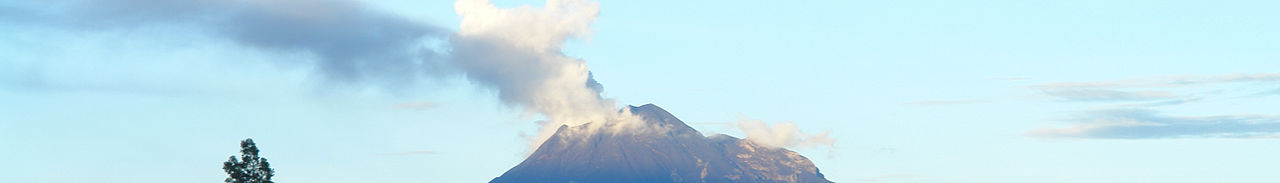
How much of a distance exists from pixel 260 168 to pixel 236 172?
259cm

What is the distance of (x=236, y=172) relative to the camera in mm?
181625

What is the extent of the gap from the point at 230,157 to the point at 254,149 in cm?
249

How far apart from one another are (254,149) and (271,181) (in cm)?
426

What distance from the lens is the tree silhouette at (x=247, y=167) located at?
7146 inches

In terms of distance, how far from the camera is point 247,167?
182m

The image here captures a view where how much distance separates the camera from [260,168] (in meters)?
183

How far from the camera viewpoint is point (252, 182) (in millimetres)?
182250

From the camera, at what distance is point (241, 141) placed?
181625 mm

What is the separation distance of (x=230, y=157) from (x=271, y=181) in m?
5.36

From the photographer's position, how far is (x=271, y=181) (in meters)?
184

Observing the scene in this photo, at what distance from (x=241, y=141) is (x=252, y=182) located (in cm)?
428

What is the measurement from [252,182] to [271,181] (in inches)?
98.4

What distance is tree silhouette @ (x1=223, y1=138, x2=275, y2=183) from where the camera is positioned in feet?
595
